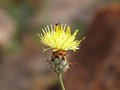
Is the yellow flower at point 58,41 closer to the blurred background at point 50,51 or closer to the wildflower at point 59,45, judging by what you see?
the wildflower at point 59,45

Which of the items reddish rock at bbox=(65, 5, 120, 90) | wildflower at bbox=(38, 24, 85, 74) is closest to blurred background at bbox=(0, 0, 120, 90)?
reddish rock at bbox=(65, 5, 120, 90)

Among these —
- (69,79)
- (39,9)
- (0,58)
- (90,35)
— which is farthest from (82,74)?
(39,9)

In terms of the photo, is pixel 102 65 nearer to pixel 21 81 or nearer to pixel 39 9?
pixel 21 81

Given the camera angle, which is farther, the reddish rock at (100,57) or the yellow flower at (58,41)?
the reddish rock at (100,57)

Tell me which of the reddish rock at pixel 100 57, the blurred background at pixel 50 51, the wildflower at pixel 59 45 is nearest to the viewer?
the wildflower at pixel 59 45

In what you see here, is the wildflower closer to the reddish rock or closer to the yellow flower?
the yellow flower

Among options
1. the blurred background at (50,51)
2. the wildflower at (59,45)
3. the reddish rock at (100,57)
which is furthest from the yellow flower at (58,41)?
the reddish rock at (100,57)

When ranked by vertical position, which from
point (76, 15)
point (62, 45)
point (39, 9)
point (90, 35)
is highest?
point (39, 9)
